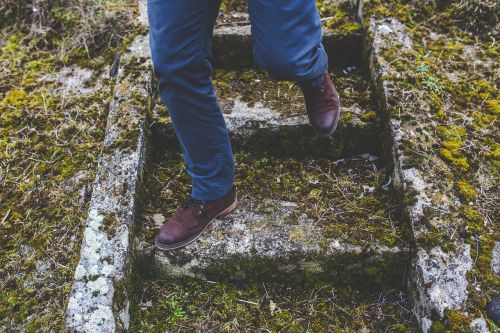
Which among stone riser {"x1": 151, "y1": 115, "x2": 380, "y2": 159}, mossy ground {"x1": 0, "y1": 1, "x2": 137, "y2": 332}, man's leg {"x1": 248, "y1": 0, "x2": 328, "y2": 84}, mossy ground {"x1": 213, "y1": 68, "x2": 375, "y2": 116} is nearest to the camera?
man's leg {"x1": 248, "y1": 0, "x2": 328, "y2": 84}

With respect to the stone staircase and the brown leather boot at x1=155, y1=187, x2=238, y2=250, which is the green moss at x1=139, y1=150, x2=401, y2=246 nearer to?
the stone staircase

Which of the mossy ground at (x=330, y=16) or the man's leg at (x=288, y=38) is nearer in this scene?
the man's leg at (x=288, y=38)

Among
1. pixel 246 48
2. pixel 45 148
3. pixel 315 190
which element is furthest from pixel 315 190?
pixel 45 148

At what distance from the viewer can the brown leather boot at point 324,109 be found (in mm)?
2260

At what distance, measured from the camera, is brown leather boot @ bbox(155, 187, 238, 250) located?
214cm

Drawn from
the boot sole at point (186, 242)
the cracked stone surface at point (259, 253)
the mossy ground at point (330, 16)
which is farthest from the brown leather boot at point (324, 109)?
the mossy ground at point (330, 16)

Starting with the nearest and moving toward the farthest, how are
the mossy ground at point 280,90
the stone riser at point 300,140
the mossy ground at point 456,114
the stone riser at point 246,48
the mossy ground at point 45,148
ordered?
the mossy ground at point 456,114 → the mossy ground at point 45,148 → the stone riser at point 300,140 → the mossy ground at point 280,90 → the stone riser at point 246,48

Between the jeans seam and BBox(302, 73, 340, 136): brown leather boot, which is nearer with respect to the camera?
the jeans seam

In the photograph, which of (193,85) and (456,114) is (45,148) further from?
(456,114)

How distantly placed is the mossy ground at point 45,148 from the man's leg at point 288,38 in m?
1.21

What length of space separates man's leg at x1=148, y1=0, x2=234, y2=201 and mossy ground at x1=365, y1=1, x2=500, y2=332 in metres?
0.93

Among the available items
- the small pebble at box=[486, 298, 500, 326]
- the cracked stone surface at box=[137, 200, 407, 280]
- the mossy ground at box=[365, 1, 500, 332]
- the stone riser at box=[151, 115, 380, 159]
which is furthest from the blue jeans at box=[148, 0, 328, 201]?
the small pebble at box=[486, 298, 500, 326]

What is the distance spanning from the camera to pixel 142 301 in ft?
7.19

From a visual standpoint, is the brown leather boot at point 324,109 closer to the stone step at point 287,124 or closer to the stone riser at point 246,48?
the stone step at point 287,124
